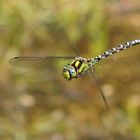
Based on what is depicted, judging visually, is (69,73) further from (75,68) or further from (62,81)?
(62,81)

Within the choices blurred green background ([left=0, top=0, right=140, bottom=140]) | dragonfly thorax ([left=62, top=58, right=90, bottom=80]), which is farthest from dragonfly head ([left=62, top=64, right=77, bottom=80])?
blurred green background ([left=0, top=0, right=140, bottom=140])

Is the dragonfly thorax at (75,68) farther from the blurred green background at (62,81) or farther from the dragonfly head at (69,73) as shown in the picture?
the blurred green background at (62,81)

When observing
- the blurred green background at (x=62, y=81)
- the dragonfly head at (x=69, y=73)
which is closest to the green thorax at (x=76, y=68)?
the dragonfly head at (x=69, y=73)

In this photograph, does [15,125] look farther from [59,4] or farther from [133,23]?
[133,23]

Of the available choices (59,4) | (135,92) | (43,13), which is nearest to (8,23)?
(43,13)

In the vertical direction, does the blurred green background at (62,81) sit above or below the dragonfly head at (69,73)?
above

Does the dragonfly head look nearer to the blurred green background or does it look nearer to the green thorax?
the green thorax
